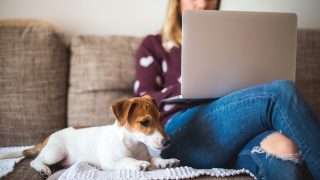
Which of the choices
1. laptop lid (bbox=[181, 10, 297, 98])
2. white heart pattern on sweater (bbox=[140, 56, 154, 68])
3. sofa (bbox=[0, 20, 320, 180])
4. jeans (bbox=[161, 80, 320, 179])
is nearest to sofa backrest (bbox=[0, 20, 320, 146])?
sofa (bbox=[0, 20, 320, 180])

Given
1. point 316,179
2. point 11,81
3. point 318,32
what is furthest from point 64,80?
point 318,32

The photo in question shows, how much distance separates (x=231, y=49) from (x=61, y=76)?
0.89 metres

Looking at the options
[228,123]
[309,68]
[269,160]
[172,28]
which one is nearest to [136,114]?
[228,123]

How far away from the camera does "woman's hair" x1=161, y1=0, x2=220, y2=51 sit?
5.42ft

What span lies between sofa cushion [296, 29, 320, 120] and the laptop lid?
1.86ft

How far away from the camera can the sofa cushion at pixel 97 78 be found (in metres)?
1.65

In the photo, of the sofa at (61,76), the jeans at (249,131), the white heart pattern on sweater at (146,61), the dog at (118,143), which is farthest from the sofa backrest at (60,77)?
the jeans at (249,131)

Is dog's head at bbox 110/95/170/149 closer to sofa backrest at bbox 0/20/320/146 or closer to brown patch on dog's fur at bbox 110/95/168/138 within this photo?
brown patch on dog's fur at bbox 110/95/168/138

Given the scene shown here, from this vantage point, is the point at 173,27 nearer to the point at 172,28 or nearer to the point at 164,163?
the point at 172,28

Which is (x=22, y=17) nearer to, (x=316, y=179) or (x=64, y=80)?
(x=64, y=80)

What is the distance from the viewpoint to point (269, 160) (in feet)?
3.41

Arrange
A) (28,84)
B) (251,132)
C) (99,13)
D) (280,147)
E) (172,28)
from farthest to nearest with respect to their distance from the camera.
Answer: (99,13), (172,28), (28,84), (251,132), (280,147)

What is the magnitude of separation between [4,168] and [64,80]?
0.61 meters

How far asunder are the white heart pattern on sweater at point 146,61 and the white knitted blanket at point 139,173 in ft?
2.08
